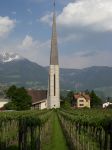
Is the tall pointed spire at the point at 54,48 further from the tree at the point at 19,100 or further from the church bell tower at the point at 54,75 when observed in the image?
the tree at the point at 19,100

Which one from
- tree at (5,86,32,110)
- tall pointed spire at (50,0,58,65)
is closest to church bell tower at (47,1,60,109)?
tall pointed spire at (50,0,58,65)

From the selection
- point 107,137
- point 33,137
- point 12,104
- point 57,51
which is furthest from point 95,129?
point 57,51

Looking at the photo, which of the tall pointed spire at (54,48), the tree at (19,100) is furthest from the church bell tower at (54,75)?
the tree at (19,100)

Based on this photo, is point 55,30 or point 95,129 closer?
point 95,129

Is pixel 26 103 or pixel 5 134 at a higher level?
pixel 26 103

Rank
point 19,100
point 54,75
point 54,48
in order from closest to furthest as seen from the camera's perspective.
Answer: point 19,100
point 54,48
point 54,75

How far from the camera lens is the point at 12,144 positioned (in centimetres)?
2880

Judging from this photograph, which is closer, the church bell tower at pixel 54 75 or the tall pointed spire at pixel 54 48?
the church bell tower at pixel 54 75

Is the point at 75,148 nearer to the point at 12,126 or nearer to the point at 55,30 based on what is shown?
the point at 12,126

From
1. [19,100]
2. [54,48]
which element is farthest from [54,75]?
[19,100]

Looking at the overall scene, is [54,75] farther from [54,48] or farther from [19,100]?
[19,100]

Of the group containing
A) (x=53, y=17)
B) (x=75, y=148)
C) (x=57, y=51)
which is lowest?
(x=75, y=148)

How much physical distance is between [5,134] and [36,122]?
5436 millimetres

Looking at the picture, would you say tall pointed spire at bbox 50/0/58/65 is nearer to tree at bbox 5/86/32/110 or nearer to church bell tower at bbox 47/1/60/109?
church bell tower at bbox 47/1/60/109
